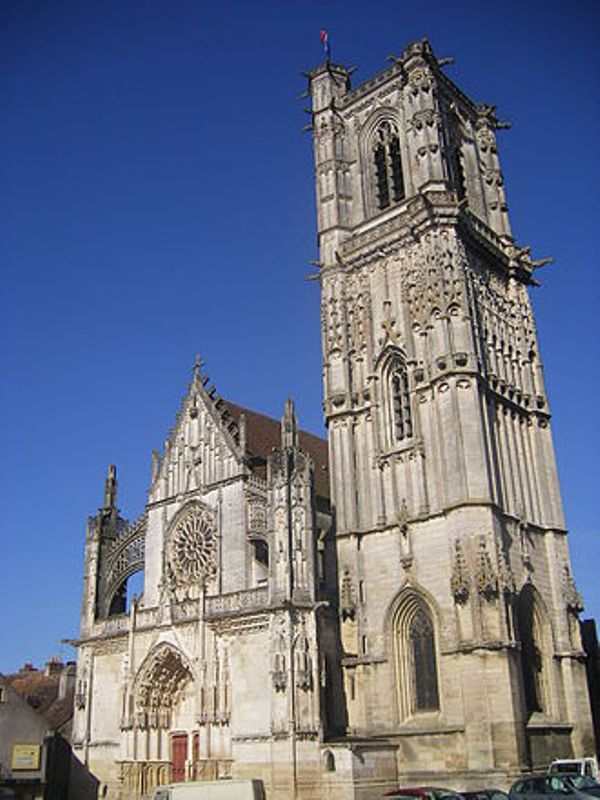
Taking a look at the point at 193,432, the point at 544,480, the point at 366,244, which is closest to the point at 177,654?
the point at 193,432

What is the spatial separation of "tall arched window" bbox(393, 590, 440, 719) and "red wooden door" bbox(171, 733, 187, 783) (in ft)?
24.6

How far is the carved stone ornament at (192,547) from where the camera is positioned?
2816 centimetres

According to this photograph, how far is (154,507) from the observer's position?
3094 cm

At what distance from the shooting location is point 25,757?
26734mm

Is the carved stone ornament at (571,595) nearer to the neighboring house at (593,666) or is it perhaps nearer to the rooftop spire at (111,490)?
the neighboring house at (593,666)

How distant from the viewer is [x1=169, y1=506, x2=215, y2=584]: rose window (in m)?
28.2

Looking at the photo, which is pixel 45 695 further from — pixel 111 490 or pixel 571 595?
pixel 571 595

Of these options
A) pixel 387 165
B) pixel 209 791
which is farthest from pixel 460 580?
pixel 387 165

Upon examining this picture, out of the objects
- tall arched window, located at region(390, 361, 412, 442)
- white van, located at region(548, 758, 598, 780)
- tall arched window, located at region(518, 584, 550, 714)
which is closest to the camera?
white van, located at region(548, 758, 598, 780)

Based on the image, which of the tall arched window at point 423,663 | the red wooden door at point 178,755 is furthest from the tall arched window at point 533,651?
the red wooden door at point 178,755

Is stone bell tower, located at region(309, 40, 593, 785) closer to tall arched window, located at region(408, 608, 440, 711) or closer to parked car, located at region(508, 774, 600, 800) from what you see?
tall arched window, located at region(408, 608, 440, 711)

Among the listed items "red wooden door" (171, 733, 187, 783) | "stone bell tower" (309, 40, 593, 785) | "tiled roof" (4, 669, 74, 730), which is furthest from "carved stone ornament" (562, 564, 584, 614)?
"tiled roof" (4, 669, 74, 730)

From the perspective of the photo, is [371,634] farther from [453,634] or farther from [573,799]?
[573,799]

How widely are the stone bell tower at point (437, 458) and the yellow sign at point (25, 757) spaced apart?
1035 centimetres
